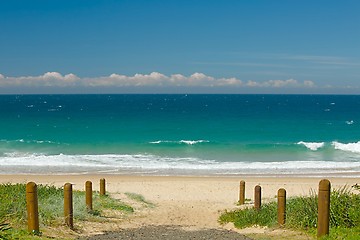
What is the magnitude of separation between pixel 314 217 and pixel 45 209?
23.1ft

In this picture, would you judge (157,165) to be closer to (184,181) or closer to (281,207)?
(184,181)

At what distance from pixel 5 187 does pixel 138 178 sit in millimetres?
14494

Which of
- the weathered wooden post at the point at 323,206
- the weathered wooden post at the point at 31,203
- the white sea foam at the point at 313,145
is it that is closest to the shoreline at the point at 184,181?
the weathered wooden post at the point at 31,203

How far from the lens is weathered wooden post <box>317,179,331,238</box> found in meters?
9.53

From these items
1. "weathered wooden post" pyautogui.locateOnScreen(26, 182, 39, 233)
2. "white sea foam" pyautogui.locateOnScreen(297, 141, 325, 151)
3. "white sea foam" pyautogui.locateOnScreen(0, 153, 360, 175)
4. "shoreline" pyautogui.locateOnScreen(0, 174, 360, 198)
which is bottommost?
"white sea foam" pyautogui.locateOnScreen(297, 141, 325, 151)

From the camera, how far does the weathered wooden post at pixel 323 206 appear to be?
9.53 metres

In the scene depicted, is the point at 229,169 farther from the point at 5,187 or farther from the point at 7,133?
the point at 7,133

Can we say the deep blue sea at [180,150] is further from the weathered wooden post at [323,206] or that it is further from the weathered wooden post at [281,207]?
the weathered wooden post at [323,206]

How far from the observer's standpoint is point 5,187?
14.4 metres

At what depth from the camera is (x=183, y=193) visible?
22.4 meters

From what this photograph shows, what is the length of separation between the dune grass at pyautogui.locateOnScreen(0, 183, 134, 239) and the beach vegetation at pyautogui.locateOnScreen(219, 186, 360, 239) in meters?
4.48

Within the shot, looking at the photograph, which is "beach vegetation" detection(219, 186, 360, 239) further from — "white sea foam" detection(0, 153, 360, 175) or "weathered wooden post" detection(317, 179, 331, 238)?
"white sea foam" detection(0, 153, 360, 175)

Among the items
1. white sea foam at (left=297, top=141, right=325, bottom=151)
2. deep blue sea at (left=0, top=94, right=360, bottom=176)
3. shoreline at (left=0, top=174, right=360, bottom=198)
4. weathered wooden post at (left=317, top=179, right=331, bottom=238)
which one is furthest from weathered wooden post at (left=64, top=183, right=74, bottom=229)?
white sea foam at (left=297, top=141, right=325, bottom=151)

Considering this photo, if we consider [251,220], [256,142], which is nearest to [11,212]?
[251,220]
